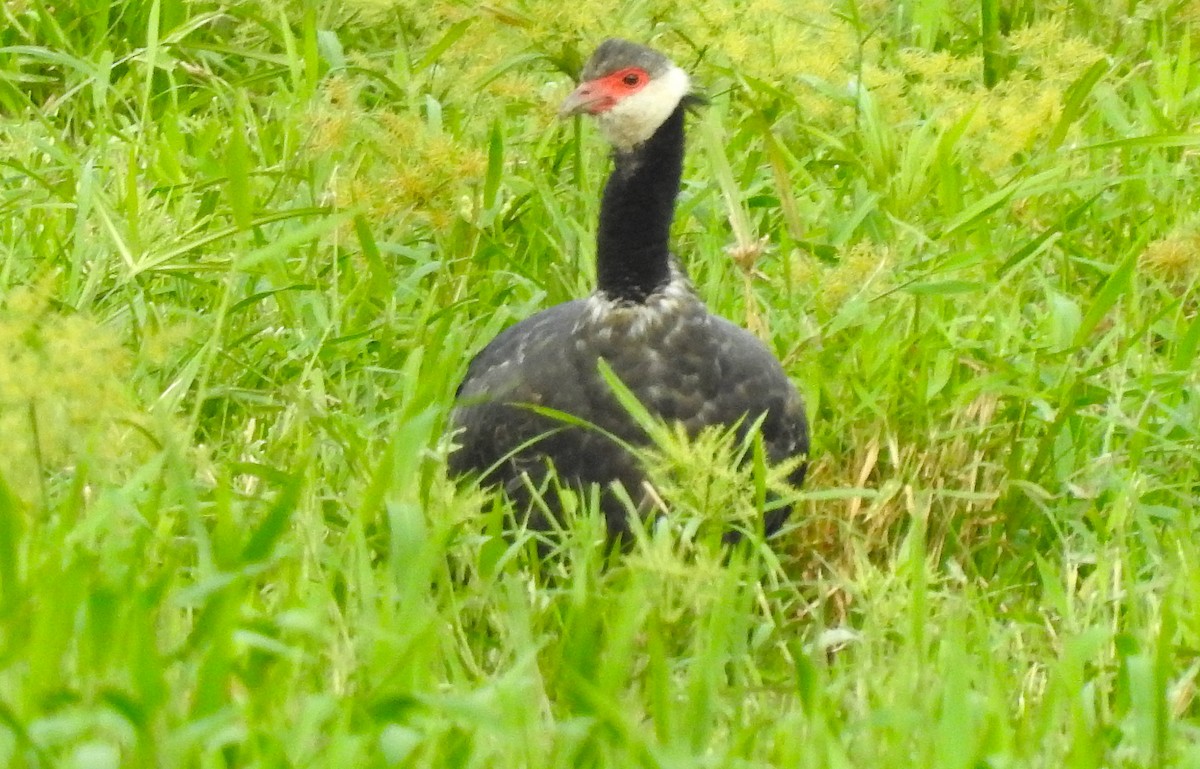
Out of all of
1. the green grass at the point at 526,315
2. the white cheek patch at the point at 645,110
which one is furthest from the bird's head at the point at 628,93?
the green grass at the point at 526,315

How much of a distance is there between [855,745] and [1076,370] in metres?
1.74

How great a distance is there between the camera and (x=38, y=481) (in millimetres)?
2795

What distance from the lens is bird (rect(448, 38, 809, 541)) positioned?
3801 millimetres

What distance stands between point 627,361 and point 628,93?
1.63 ft

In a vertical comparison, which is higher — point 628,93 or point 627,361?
point 628,93

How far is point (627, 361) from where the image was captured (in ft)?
12.8

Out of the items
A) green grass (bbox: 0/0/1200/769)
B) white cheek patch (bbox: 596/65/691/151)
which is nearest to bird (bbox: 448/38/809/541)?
white cheek patch (bbox: 596/65/691/151)

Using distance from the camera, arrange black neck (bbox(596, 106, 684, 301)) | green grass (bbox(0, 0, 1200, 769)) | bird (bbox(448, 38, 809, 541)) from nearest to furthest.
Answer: green grass (bbox(0, 0, 1200, 769)), bird (bbox(448, 38, 809, 541)), black neck (bbox(596, 106, 684, 301))

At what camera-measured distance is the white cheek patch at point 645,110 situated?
156 inches

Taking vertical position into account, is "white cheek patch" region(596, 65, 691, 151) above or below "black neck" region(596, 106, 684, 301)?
above

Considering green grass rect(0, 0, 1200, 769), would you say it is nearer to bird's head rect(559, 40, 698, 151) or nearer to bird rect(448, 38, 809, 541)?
bird rect(448, 38, 809, 541)

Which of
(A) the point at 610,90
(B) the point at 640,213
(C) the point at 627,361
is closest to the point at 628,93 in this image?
(A) the point at 610,90

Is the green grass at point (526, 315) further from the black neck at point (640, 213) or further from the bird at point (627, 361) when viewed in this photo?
the black neck at point (640, 213)

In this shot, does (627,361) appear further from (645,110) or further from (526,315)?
(526,315)
